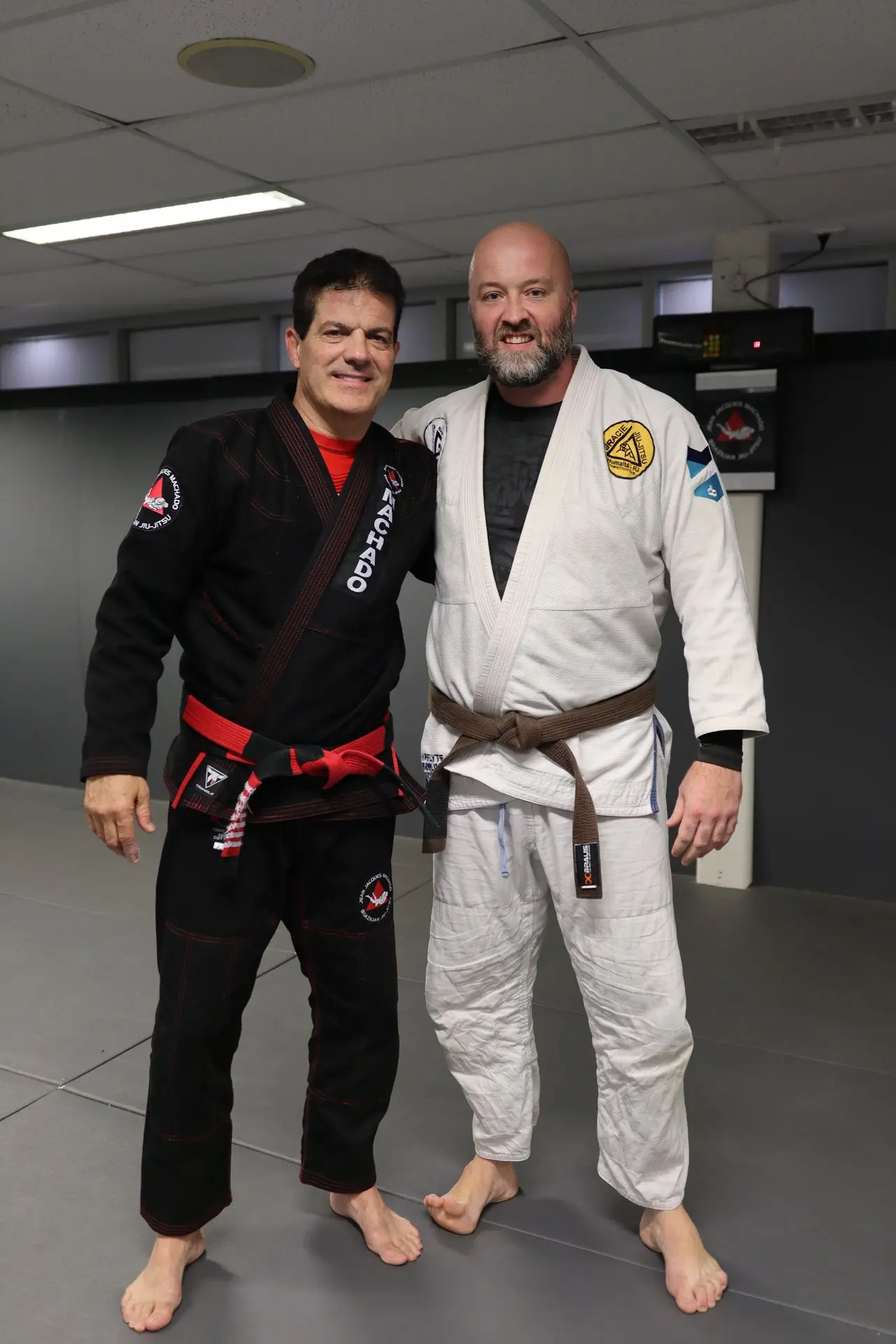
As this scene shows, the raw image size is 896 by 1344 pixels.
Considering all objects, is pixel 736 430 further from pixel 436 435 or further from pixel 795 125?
pixel 436 435

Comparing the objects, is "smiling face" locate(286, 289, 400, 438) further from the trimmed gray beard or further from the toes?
the toes

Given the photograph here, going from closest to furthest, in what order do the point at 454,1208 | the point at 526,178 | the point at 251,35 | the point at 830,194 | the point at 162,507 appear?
the point at 162,507, the point at 454,1208, the point at 251,35, the point at 526,178, the point at 830,194

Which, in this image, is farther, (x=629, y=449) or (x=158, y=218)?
(x=158, y=218)

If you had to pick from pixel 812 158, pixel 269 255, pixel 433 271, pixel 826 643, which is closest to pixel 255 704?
pixel 812 158

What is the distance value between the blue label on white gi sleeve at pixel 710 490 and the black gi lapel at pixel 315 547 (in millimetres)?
513

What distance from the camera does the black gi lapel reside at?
1.73 m

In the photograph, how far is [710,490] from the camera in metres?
1.83

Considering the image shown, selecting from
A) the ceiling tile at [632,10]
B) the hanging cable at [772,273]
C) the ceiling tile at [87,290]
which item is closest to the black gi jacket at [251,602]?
the ceiling tile at [632,10]

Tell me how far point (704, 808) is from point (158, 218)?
8.59 feet

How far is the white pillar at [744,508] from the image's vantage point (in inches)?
144

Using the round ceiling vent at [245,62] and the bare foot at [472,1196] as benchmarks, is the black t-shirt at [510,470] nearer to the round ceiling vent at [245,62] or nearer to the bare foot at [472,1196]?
the round ceiling vent at [245,62]

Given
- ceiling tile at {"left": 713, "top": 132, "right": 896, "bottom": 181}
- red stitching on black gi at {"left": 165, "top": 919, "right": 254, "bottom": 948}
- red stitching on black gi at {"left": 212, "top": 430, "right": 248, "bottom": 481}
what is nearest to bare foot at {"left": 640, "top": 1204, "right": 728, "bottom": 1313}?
red stitching on black gi at {"left": 165, "top": 919, "right": 254, "bottom": 948}

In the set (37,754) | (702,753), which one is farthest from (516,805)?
(37,754)

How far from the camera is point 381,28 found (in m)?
2.12
